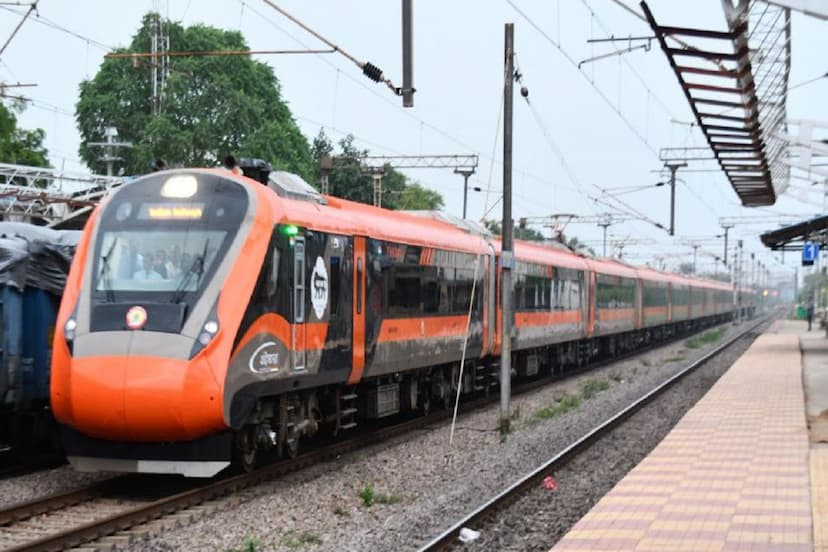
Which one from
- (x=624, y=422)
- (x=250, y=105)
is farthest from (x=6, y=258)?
(x=250, y=105)

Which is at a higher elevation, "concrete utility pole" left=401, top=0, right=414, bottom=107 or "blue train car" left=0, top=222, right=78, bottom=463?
"concrete utility pole" left=401, top=0, right=414, bottom=107

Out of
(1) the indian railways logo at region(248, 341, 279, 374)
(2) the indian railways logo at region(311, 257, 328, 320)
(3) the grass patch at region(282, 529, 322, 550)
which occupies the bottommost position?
(3) the grass patch at region(282, 529, 322, 550)

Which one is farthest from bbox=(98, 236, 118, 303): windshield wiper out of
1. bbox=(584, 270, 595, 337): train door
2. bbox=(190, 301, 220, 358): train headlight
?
bbox=(584, 270, 595, 337): train door

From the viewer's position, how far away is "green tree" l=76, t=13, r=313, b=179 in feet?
169

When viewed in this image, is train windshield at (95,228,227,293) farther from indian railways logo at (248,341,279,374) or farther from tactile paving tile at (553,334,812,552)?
tactile paving tile at (553,334,812,552)

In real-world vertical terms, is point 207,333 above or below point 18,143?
below

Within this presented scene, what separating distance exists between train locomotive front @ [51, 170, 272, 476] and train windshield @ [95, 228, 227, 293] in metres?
0.01

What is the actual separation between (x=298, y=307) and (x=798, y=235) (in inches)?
1039

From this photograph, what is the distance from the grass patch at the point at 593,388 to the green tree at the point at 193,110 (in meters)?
Result: 27.9

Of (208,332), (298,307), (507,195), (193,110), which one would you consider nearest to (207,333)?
(208,332)

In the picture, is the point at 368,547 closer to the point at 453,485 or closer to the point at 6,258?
the point at 453,485

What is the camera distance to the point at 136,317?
11.2m

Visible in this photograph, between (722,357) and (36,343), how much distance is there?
29.8 meters

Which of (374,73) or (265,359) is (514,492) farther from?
(374,73)
